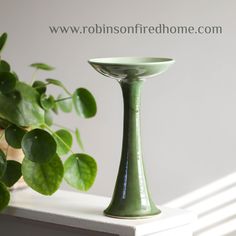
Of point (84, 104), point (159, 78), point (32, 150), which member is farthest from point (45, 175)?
point (159, 78)

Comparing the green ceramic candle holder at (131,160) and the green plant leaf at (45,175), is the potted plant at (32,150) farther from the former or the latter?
the green ceramic candle holder at (131,160)

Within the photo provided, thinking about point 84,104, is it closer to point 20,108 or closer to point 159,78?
point 20,108

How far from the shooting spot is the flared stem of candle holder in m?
1.13

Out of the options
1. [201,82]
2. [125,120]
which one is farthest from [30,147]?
[201,82]

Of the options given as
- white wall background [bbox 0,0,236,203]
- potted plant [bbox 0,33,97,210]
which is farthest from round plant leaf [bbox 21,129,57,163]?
white wall background [bbox 0,0,236,203]

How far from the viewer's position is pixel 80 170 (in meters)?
1.23

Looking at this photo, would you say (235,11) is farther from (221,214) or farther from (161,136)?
(221,214)

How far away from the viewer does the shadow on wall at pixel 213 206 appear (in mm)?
2625

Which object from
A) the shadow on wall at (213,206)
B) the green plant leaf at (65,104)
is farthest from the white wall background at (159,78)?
the green plant leaf at (65,104)

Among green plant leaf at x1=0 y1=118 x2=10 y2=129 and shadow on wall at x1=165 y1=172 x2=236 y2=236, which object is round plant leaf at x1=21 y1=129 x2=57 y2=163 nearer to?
green plant leaf at x1=0 y1=118 x2=10 y2=129

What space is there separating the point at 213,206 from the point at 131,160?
1.60 meters

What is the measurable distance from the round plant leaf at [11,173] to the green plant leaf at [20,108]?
0.28 ft

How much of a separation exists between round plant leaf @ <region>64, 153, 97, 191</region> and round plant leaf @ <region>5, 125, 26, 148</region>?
10cm

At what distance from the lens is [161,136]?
2693mm
